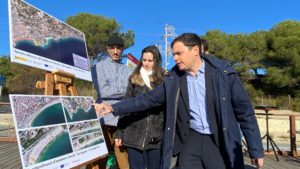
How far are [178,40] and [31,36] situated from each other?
1.16 meters

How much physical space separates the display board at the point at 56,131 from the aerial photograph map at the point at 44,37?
35cm

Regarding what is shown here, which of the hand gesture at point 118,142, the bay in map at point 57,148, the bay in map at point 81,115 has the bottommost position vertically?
the hand gesture at point 118,142

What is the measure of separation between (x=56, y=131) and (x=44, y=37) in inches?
31.8

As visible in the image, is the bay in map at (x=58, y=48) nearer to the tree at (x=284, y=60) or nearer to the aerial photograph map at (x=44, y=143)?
the aerial photograph map at (x=44, y=143)

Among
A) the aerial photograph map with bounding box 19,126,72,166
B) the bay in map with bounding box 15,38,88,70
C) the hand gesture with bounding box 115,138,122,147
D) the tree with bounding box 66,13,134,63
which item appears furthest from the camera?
the tree with bounding box 66,13,134,63

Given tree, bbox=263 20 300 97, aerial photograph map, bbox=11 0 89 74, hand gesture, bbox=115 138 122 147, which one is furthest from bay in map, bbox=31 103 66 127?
tree, bbox=263 20 300 97

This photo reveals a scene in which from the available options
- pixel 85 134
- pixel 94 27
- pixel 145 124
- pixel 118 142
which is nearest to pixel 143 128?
pixel 145 124

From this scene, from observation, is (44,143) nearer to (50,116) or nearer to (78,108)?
(50,116)

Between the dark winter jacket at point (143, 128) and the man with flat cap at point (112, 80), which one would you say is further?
the man with flat cap at point (112, 80)

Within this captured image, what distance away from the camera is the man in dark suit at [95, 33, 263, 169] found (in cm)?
343

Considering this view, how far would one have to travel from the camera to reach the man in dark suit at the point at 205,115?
343cm

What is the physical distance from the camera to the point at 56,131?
3.40 meters

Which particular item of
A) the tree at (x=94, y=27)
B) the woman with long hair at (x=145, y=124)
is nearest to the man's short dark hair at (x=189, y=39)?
the woman with long hair at (x=145, y=124)

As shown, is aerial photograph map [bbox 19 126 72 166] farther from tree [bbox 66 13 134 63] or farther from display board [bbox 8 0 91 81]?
tree [bbox 66 13 134 63]
